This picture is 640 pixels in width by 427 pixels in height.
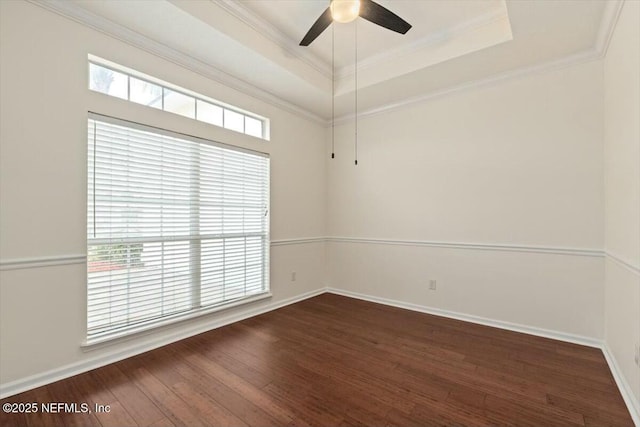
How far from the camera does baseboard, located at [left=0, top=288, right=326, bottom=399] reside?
194cm

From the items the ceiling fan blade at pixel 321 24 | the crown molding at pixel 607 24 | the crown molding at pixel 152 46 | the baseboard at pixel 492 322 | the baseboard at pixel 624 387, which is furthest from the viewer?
the baseboard at pixel 492 322

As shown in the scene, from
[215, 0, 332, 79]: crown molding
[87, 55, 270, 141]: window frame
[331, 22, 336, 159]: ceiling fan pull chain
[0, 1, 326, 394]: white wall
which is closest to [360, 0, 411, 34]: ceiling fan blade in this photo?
[331, 22, 336, 159]: ceiling fan pull chain

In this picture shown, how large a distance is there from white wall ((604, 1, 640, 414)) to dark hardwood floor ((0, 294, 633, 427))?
1.05ft

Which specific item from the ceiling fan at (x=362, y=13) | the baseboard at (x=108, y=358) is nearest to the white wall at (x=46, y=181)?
the baseboard at (x=108, y=358)

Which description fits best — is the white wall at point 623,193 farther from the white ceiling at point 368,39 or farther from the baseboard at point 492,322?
the white ceiling at point 368,39

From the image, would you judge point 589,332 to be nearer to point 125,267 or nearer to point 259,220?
point 259,220

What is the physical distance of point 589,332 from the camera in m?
2.72

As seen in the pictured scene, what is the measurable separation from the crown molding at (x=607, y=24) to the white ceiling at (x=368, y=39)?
0.03 m

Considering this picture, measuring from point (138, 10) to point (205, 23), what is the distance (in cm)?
49

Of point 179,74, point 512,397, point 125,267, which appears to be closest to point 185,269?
point 125,267

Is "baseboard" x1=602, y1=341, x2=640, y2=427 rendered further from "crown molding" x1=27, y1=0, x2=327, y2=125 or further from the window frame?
"crown molding" x1=27, y1=0, x2=327, y2=125

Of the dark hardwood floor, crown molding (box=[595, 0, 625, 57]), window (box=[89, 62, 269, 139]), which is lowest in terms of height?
the dark hardwood floor

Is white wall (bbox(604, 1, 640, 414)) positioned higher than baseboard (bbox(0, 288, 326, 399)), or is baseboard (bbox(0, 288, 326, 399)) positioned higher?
white wall (bbox(604, 1, 640, 414))

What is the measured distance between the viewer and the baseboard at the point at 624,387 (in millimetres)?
1712
